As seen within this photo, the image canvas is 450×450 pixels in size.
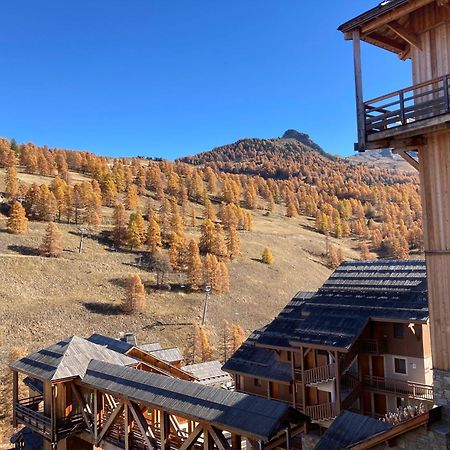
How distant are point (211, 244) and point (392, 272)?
71977 millimetres

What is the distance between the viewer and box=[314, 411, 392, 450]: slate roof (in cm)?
1141

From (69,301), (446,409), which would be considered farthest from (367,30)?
(69,301)

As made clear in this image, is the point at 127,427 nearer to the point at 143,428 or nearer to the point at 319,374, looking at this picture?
the point at 143,428

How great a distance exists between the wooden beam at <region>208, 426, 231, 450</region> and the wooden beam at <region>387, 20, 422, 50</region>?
12.4m

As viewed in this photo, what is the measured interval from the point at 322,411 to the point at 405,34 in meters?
16.3

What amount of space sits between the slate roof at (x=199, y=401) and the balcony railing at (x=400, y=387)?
911 cm

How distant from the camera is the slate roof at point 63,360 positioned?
18703 mm

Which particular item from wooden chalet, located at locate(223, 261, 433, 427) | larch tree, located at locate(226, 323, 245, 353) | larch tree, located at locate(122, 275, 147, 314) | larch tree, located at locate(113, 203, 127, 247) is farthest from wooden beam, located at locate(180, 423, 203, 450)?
larch tree, located at locate(113, 203, 127, 247)

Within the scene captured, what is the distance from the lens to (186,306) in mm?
70312

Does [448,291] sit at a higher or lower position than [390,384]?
higher

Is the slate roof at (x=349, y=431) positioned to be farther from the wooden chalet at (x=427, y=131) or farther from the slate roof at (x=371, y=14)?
the slate roof at (x=371, y=14)

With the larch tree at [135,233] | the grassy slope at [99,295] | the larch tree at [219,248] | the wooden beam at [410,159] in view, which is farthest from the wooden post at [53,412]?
the larch tree at [219,248]

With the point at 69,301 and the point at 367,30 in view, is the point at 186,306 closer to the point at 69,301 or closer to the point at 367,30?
the point at 69,301

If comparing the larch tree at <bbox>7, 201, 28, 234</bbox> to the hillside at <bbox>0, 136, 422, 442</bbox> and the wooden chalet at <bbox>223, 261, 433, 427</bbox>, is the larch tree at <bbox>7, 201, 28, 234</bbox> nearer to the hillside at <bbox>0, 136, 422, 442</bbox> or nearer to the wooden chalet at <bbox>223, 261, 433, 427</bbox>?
the hillside at <bbox>0, 136, 422, 442</bbox>
